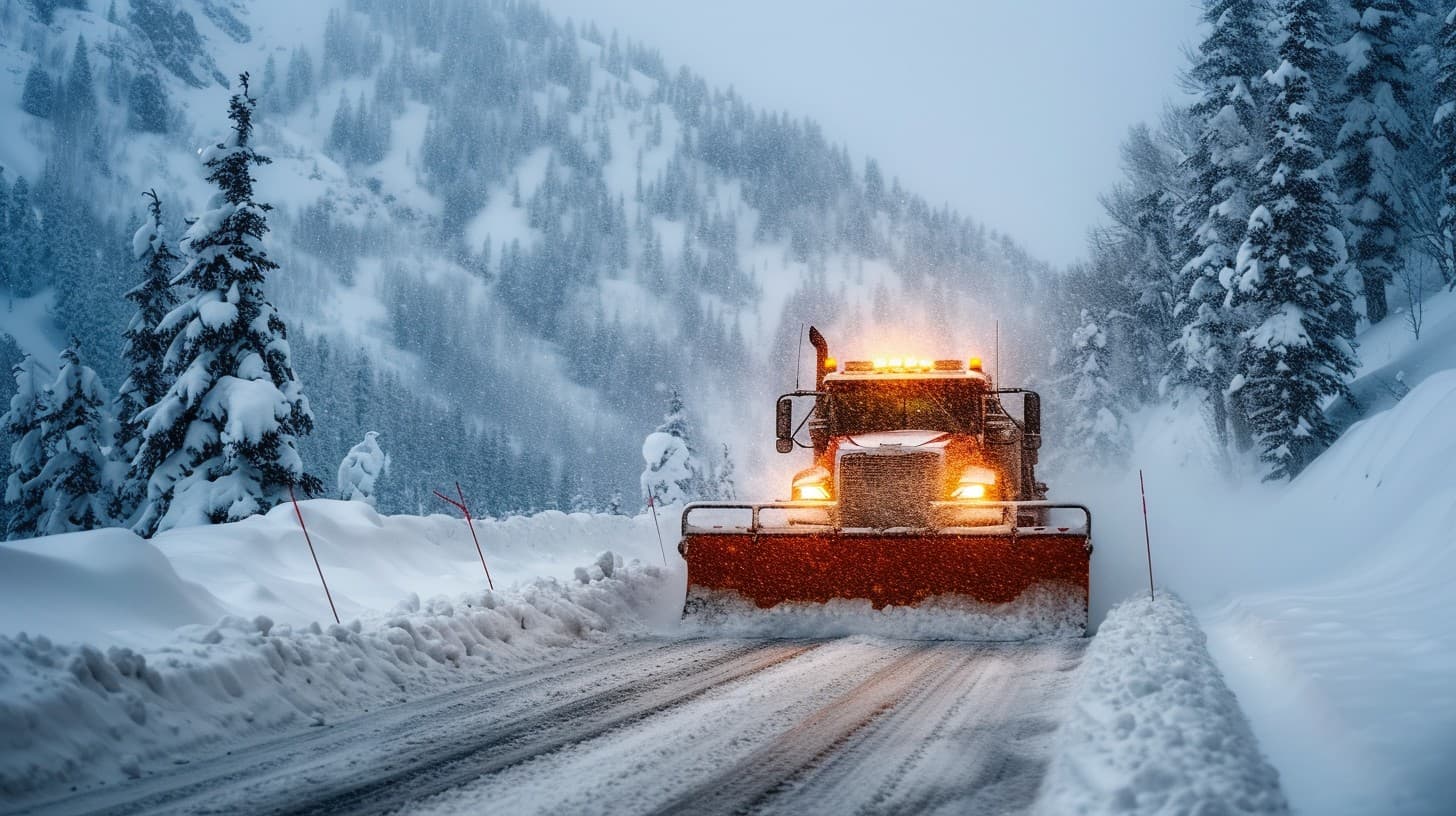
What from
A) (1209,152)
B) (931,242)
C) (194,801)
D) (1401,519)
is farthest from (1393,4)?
(931,242)

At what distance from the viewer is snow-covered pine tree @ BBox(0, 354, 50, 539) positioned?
29578mm

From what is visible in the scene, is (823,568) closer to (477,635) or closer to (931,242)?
(477,635)

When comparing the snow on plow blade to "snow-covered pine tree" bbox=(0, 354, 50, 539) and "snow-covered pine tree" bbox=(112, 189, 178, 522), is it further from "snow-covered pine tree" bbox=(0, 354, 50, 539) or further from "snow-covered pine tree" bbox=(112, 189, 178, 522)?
"snow-covered pine tree" bbox=(0, 354, 50, 539)

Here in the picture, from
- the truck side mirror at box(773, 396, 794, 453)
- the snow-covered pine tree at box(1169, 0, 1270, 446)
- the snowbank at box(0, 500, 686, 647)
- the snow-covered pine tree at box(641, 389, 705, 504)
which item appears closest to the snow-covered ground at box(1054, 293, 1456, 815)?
the truck side mirror at box(773, 396, 794, 453)

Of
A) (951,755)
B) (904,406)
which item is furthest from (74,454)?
(951,755)

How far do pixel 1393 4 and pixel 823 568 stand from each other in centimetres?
2902

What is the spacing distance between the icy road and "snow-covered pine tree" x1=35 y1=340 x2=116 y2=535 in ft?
91.6

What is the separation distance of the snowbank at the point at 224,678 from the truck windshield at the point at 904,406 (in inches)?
171

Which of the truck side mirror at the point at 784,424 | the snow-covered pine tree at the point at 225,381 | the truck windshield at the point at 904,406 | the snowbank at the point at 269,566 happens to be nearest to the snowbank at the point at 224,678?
the snowbank at the point at 269,566

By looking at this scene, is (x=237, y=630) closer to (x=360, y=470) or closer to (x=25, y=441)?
(x=25, y=441)

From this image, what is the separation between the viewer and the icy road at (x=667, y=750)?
401 centimetres

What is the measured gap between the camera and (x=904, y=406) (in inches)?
455

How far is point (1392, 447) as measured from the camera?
13.5 meters

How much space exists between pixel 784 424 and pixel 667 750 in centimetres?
710
